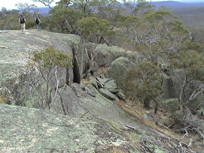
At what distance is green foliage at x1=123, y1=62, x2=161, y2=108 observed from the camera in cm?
1560

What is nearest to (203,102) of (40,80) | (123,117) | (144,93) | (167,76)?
(167,76)

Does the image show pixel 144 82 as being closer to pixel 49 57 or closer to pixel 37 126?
pixel 49 57

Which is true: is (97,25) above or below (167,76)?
above

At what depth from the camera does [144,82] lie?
52.1 feet

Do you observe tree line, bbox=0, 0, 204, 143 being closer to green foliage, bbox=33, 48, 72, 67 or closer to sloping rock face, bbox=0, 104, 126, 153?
green foliage, bbox=33, 48, 72, 67

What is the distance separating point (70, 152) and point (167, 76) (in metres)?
20.0

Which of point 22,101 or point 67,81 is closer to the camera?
point 22,101

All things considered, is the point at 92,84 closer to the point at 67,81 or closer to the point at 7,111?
the point at 67,81

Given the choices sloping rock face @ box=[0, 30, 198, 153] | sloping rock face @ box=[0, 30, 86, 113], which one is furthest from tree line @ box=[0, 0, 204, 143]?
sloping rock face @ box=[0, 30, 198, 153]

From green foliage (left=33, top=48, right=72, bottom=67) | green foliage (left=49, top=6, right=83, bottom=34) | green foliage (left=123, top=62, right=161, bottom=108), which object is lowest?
green foliage (left=123, top=62, right=161, bottom=108)

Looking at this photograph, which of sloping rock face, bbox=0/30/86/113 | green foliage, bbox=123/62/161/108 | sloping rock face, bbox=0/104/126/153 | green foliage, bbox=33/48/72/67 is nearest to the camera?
sloping rock face, bbox=0/104/126/153

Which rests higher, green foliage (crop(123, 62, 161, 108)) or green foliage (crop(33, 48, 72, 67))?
green foliage (crop(33, 48, 72, 67))

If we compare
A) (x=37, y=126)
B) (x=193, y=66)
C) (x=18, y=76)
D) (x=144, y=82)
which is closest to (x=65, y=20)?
(x=144, y=82)

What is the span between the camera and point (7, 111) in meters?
5.24
